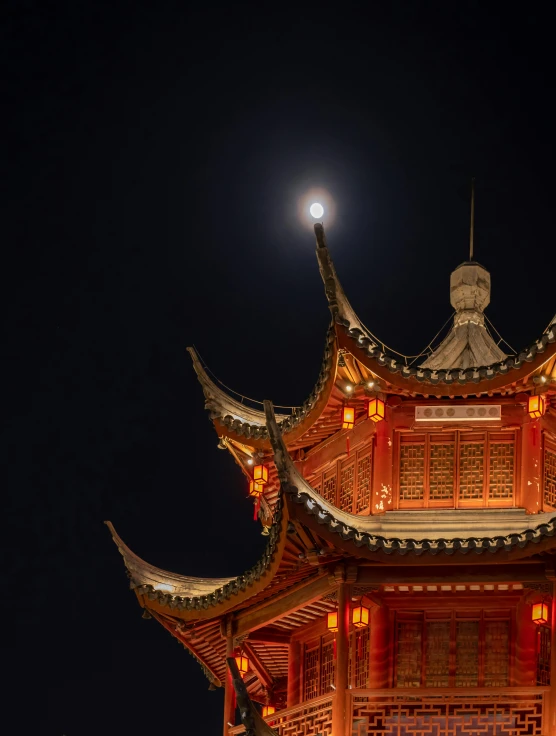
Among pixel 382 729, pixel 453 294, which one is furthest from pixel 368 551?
pixel 453 294

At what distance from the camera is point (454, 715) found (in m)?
17.7

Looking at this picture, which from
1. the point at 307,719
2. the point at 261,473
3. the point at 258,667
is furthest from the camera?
the point at 258,667

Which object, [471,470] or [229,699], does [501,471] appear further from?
[229,699]

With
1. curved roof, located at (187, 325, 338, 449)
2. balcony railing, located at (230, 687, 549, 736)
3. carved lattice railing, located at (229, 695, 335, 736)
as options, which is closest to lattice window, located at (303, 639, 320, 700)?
carved lattice railing, located at (229, 695, 335, 736)

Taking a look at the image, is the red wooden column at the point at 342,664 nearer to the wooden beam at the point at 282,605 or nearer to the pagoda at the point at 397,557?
the pagoda at the point at 397,557

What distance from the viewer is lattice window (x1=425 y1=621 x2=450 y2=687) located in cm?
1862

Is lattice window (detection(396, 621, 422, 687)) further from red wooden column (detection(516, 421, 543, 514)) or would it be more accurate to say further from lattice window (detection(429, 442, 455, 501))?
red wooden column (detection(516, 421, 543, 514))

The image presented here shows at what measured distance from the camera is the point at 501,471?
19.8 m

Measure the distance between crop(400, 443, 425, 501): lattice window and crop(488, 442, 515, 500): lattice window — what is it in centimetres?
90

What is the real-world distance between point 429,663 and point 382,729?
1264mm

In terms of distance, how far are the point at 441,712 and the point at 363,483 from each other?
3.44 metres

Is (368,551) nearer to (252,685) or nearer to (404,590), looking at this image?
(404,590)

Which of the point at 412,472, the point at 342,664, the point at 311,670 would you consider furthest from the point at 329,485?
the point at 342,664

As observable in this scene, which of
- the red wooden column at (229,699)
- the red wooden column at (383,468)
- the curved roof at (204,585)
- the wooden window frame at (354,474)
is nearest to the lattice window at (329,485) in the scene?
the wooden window frame at (354,474)
